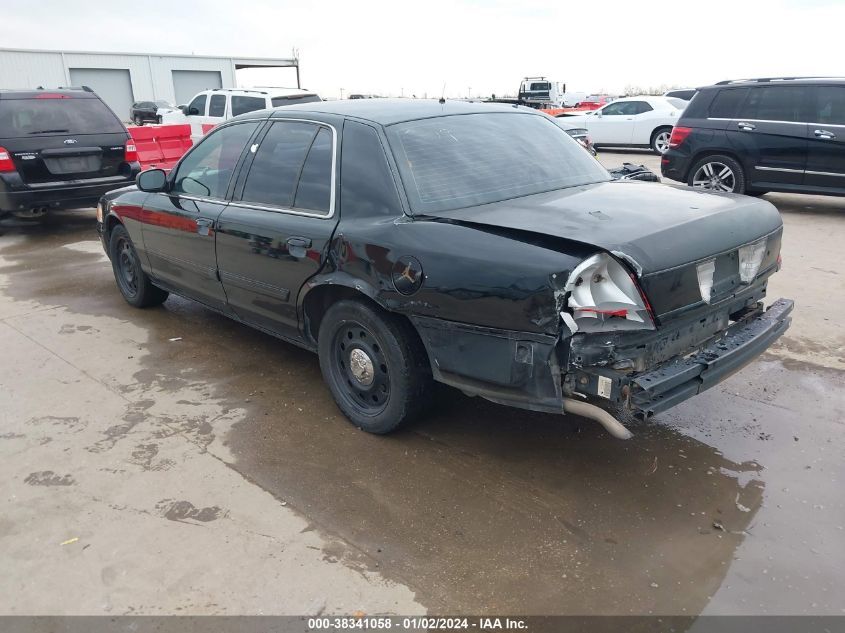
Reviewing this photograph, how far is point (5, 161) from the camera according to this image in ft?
26.9

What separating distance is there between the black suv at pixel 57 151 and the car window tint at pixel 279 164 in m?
5.62

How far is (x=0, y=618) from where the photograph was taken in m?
2.48

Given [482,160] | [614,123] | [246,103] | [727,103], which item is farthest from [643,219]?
[614,123]

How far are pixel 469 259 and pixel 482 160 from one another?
100 centimetres

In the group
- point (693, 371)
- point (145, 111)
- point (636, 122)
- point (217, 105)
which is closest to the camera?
point (693, 371)

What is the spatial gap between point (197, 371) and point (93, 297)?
242 cm

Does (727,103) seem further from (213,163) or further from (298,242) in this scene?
(298,242)

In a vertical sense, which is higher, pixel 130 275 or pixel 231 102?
pixel 231 102

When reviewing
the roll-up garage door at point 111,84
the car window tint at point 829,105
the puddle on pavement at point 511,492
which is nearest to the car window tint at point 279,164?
the puddle on pavement at point 511,492

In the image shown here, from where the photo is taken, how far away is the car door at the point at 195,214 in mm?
4426

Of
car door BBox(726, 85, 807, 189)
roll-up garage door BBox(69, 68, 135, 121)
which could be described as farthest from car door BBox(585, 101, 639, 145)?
roll-up garage door BBox(69, 68, 135, 121)

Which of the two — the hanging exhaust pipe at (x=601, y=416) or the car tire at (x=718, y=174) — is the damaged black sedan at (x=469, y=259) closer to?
the hanging exhaust pipe at (x=601, y=416)

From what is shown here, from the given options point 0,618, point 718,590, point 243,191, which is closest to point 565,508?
point 718,590

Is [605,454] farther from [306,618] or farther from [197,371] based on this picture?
[197,371]
